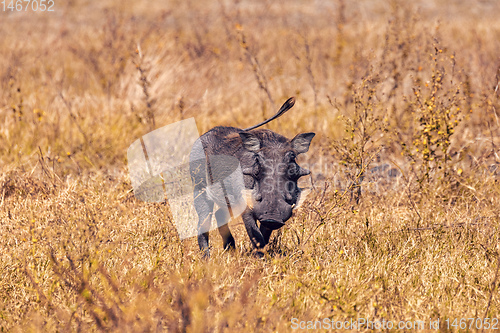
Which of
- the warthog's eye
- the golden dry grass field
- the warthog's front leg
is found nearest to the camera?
the golden dry grass field

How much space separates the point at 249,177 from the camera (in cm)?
290

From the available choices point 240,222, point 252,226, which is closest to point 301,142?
point 252,226

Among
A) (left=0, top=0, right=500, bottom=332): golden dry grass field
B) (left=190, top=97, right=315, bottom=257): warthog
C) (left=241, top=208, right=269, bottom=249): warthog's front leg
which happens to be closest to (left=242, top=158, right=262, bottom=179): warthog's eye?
(left=190, top=97, right=315, bottom=257): warthog

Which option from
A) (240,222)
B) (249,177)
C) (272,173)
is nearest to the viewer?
(272,173)

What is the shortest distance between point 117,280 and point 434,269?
205cm

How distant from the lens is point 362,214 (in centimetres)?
408

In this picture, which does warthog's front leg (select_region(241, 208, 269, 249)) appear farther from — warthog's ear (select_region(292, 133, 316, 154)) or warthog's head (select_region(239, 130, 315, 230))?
warthog's ear (select_region(292, 133, 316, 154))

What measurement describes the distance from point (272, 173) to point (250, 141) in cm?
29

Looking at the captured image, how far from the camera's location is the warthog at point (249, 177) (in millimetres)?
2656

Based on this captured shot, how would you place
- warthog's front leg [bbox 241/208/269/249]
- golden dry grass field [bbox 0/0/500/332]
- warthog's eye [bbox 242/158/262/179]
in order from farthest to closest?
warthog's front leg [bbox 241/208/269/249]
warthog's eye [bbox 242/158/262/179]
golden dry grass field [bbox 0/0/500/332]

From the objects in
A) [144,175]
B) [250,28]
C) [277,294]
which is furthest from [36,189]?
[250,28]

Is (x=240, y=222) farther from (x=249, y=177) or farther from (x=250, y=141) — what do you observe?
(x=250, y=141)

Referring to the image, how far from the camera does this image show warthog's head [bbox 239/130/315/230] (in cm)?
262

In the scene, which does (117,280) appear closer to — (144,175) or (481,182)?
(144,175)
